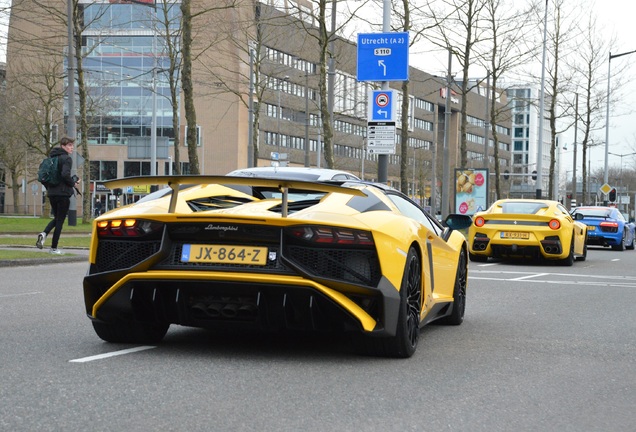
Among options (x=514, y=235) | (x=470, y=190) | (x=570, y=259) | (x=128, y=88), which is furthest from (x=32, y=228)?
(x=128, y=88)

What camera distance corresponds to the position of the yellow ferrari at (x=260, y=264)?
5.62m

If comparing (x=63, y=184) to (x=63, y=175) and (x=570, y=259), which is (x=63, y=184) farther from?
(x=570, y=259)

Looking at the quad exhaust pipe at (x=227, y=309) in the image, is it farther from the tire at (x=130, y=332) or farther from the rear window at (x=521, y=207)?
the rear window at (x=521, y=207)

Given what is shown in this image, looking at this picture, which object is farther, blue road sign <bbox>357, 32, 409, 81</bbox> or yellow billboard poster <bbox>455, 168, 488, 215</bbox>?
yellow billboard poster <bbox>455, 168, 488, 215</bbox>

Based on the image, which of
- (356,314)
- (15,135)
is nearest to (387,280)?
(356,314)

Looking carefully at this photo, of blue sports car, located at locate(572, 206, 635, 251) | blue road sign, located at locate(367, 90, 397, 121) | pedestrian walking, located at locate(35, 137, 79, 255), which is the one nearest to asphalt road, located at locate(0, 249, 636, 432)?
pedestrian walking, located at locate(35, 137, 79, 255)

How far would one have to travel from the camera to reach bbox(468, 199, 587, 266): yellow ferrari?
18.2m

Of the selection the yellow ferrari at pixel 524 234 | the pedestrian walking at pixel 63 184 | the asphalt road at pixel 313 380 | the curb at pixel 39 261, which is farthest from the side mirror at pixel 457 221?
the yellow ferrari at pixel 524 234

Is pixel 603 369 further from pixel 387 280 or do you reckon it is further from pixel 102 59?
pixel 102 59

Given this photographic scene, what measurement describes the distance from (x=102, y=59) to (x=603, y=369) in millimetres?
74666

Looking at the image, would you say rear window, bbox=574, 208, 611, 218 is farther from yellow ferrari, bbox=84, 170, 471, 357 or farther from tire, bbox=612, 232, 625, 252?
yellow ferrari, bbox=84, 170, 471, 357

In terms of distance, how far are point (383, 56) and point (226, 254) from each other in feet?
53.3

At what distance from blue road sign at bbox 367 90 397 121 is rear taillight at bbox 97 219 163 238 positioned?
1548 centimetres

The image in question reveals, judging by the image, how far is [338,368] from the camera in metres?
5.71
